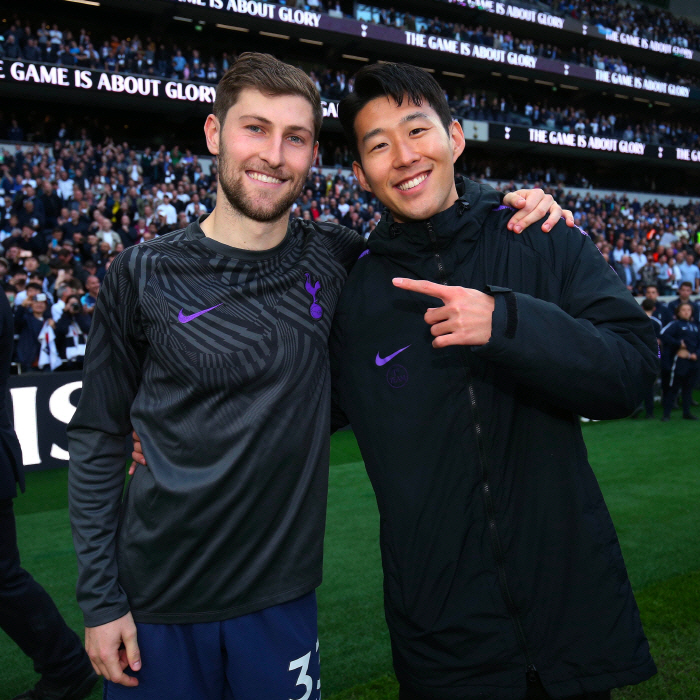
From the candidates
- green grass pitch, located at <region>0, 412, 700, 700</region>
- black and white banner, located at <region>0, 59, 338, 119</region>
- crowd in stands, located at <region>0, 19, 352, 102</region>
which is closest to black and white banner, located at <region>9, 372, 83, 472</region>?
green grass pitch, located at <region>0, 412, 700, 700</region>

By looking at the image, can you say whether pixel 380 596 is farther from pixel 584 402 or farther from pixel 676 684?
pixel 584 402

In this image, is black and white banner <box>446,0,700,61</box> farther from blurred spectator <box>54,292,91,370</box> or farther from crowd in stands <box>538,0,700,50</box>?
blurred spectator <box>54,292,91,370</box>

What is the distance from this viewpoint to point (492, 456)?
1618mm

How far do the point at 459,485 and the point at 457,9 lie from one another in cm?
3102

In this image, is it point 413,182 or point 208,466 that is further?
point 413,182

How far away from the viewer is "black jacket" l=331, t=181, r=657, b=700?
5.14 ft

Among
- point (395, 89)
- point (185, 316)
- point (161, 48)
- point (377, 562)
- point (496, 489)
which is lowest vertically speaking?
point (377, 562)

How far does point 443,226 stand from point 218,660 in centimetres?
123

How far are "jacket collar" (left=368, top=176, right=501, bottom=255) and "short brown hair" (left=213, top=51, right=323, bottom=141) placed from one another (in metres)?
0.44

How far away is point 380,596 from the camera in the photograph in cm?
388

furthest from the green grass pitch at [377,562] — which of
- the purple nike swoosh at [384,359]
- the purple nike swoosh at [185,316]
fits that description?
the purple nike swoosh at [185,316]

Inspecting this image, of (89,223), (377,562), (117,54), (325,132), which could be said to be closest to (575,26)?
(325,132)

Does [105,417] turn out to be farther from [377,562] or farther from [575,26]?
[575,26]

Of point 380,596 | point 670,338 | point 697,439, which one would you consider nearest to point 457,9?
point 670,338
